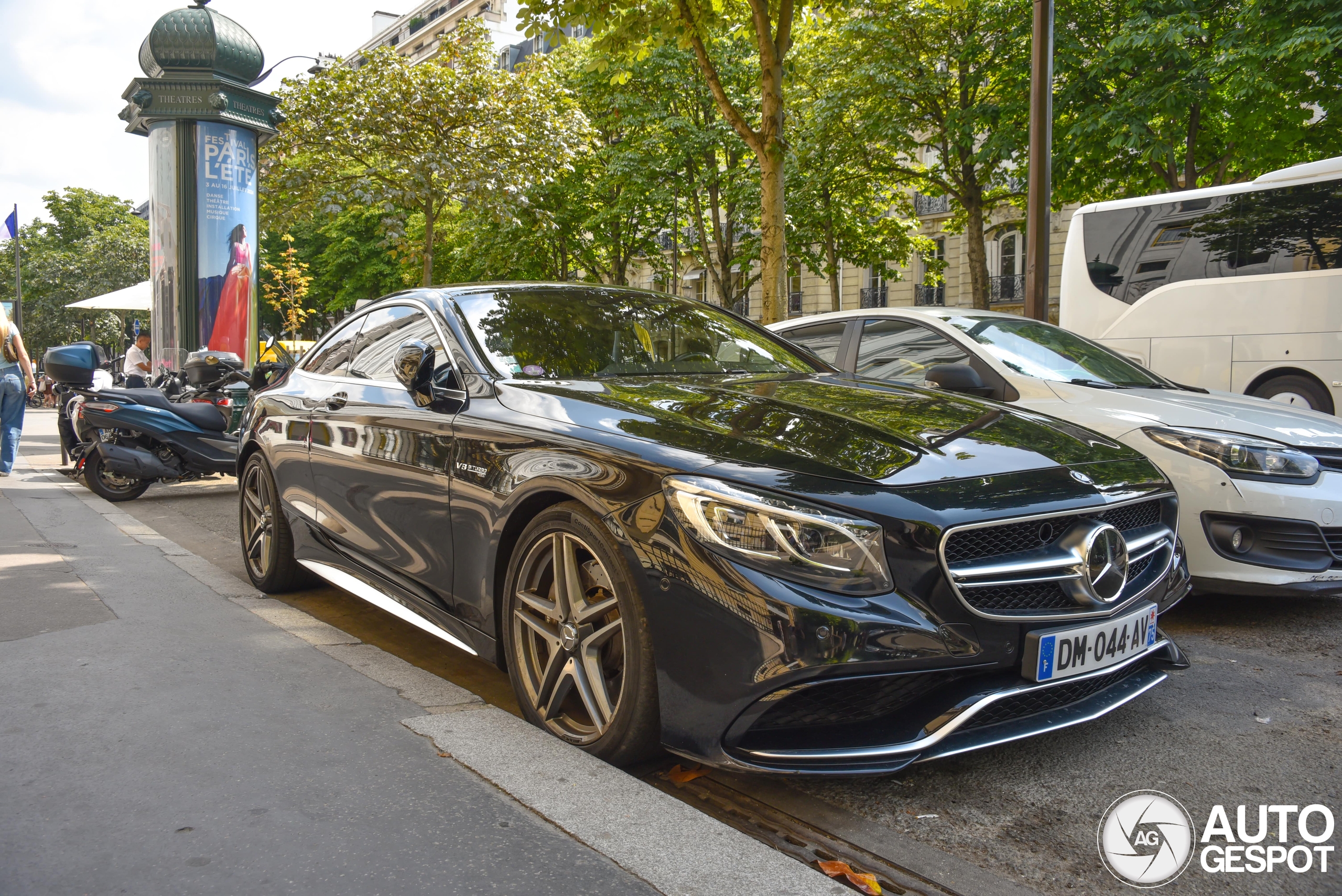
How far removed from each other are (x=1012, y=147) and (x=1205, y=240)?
10.5 metres

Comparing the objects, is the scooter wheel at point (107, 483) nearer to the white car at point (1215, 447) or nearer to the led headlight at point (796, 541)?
the white car at point (1215, 447)

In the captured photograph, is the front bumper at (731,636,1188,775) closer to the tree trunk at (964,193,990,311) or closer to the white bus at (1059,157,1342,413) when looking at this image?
the white bus at (1059,157,1342,413)

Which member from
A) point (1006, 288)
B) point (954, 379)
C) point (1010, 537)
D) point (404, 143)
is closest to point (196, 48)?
point (404, 143)

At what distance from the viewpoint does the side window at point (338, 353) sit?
475 cm

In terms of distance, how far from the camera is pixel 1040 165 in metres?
10.3

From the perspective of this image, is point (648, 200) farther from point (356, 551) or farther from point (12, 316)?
point (12, 316)

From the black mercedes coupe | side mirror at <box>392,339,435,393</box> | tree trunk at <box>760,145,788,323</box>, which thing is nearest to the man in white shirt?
tree trunk at <box>760,145,788,323</box>

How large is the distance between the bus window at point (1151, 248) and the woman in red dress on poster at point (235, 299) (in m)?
11.1

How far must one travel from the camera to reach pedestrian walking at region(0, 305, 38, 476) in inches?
381

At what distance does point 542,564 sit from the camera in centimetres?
304

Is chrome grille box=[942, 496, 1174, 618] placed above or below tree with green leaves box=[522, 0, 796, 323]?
below

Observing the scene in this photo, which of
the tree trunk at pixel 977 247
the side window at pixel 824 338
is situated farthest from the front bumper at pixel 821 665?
the tree trunk at pixel 977 247

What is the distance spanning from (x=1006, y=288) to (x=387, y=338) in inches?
1362

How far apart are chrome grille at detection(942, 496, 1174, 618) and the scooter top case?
315 inches
